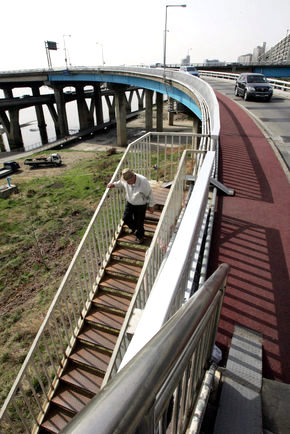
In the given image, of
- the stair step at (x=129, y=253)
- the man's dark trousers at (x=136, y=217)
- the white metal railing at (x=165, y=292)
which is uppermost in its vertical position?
the white metal railing at (x=165, y=292)

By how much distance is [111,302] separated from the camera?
19.2 ft

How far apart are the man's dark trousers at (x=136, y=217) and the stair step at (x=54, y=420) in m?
3.58

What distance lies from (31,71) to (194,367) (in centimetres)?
6311

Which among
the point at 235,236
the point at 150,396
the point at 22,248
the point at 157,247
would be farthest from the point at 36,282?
the point at 150,396

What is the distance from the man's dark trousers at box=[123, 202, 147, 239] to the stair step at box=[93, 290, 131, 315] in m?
1.43

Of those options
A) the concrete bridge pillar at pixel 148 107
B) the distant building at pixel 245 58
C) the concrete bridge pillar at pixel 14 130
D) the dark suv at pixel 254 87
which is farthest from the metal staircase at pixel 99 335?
the distant building at pixel 245 58

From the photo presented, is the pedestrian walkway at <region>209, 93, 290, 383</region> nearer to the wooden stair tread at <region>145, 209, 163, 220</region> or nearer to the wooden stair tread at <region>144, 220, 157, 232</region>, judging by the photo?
the wooden stair tread at <region>145, 209, 163, 220</region>

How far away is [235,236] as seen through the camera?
4.19m

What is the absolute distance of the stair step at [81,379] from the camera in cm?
493

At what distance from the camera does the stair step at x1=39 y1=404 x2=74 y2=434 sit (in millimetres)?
4680

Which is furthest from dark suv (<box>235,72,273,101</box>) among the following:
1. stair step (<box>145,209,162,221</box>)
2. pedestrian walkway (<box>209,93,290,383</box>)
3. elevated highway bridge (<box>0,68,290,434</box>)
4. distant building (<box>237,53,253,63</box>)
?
distant building (<box>237,53,253,63</box>)

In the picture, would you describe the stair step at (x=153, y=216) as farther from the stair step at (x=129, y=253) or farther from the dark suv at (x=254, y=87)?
the dark suv at (x=254, y=87)

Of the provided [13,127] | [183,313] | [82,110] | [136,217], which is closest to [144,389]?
[183,313]

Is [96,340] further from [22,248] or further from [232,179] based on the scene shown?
[22,248]
